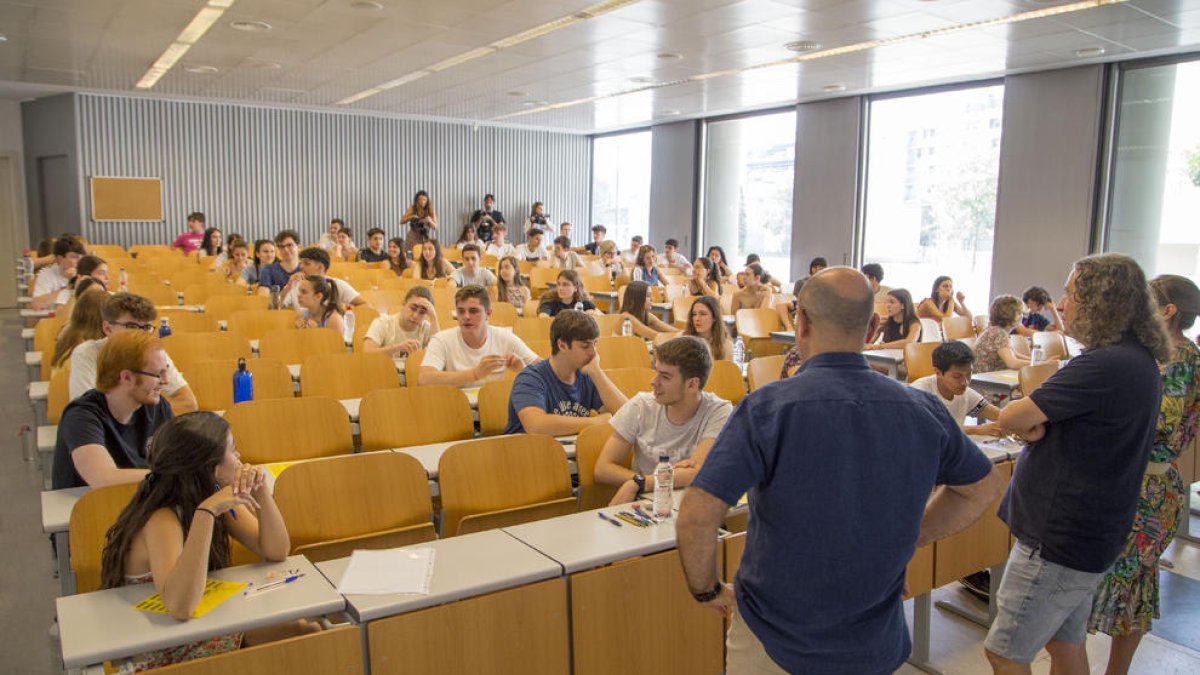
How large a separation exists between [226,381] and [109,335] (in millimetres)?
887

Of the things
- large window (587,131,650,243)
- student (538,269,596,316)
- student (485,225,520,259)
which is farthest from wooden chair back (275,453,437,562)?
large window (587,131,650,243)

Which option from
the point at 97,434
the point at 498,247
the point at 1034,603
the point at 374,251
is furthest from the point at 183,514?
the point at 498,247

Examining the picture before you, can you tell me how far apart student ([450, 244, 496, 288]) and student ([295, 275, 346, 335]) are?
2223 millimetres

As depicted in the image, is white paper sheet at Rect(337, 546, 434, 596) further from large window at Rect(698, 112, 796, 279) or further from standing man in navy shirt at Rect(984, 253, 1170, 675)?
large window at Rect(698, 112, 796, 279)

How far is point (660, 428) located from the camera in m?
3.62

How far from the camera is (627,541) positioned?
2.79 meters

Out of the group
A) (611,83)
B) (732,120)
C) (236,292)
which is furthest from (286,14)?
(732,120)

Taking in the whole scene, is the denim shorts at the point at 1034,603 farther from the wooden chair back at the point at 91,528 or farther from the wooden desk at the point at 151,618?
the wooden chair back at the point at 91,528

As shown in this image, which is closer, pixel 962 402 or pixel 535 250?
pixel 962 402

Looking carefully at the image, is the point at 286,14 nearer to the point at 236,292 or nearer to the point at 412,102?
the point at 236,292

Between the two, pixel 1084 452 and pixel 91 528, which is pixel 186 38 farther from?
pixel 1084 452

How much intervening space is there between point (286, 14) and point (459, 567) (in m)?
7.40

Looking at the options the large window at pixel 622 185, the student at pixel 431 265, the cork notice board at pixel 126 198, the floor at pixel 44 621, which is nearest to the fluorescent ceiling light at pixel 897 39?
the student at pixel 431 265

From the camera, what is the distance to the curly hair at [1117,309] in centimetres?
257
